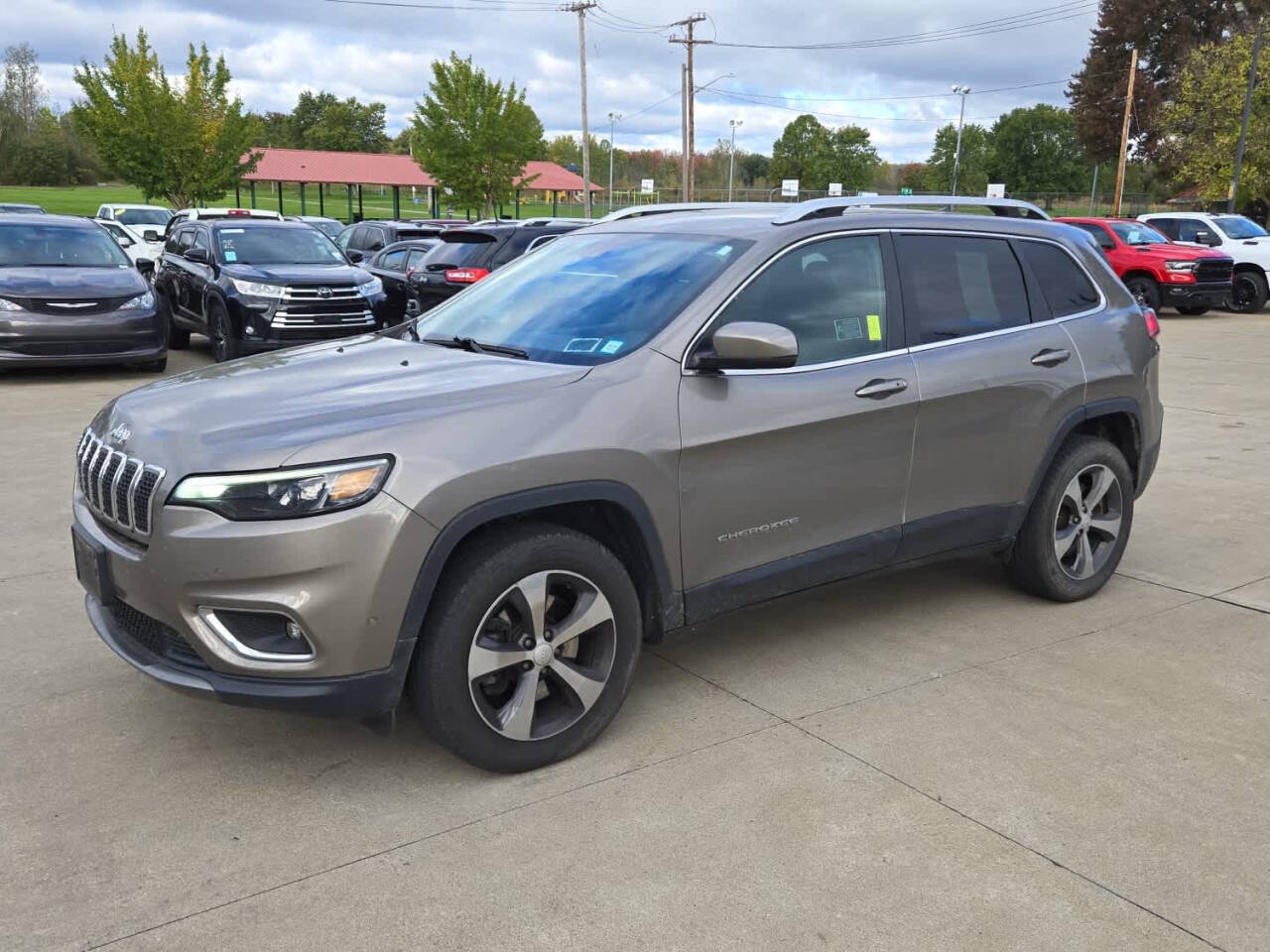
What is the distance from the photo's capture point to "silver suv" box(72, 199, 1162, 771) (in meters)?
3.05

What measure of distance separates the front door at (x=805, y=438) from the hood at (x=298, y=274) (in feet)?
30.6

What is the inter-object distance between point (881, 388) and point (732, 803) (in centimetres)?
169

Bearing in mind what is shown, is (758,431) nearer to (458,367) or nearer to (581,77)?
(458,367)

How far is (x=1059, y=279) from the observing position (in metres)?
4.99

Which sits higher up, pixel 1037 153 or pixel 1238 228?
pixel 1037 153

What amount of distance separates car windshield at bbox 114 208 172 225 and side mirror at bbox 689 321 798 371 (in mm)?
29355

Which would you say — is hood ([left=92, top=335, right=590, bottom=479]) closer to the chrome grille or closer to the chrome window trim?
the chrome grille

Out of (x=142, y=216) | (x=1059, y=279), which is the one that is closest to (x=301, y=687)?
(x=1059, y=279)

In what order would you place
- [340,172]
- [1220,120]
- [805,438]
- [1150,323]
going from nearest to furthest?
[805,438], [1150,323], [1220,120], [340,172]

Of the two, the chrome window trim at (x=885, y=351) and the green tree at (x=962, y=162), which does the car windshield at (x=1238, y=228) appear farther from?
the green tree at (x=962, y=162)

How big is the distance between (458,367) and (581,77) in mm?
45322

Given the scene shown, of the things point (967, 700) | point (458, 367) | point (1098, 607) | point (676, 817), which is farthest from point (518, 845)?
point (1098, 607)

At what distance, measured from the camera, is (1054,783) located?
343 centimetres

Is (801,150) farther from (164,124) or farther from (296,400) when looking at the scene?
(296,400)
